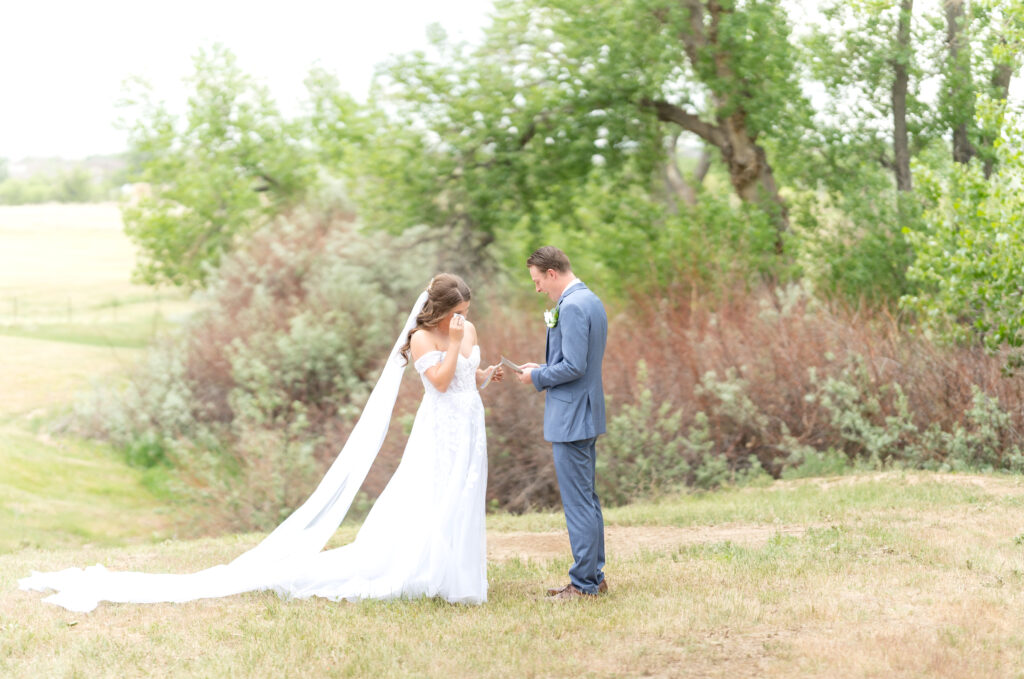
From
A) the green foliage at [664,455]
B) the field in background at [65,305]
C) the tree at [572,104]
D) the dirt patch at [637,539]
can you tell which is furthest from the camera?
the field in background at [65,305]

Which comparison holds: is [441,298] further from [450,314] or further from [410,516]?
[410,516]

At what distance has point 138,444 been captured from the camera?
74.4ft

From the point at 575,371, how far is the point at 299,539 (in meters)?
2.51

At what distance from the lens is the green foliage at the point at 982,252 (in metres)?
12.0

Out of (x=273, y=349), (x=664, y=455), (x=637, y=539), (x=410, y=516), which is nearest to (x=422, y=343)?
(x=410, y=516)

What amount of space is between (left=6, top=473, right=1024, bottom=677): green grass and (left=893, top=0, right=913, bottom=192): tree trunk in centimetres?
1535

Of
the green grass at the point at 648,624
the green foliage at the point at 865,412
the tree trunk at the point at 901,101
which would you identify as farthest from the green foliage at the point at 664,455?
the tree trunk at the point at 901,101

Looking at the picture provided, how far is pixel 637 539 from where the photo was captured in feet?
31.3

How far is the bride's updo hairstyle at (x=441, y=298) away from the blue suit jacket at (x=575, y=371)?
693mm

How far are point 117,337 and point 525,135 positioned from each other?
1905 cm

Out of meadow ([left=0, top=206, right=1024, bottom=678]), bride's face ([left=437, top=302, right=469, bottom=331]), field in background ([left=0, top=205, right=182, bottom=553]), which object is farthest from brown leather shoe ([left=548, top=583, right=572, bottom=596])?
field in background ([left=0, top=205, right=182, bottom=553])

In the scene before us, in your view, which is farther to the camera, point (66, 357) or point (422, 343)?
point (66, 357)

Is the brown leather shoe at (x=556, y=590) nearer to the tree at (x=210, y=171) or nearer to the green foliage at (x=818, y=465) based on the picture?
the green foliage at (x=818, y=465)

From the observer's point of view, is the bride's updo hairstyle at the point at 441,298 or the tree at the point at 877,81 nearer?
the bride's updo hairstyle at the point at 441,298
